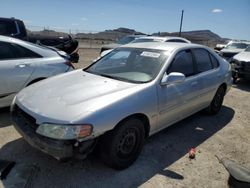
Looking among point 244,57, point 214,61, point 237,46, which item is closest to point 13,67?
point 214,61

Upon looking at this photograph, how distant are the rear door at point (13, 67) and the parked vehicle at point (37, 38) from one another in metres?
3.99

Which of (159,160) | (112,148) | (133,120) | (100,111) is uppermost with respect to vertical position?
(100,111)

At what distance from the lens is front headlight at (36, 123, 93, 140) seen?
9.18 feet

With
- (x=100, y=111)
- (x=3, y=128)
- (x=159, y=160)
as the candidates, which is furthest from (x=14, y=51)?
(x=159, y=160)

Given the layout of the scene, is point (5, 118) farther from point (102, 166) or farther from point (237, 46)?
point (237, 46)

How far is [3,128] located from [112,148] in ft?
7.57

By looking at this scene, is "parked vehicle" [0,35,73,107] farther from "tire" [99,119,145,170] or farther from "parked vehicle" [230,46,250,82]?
"parked vehicle" [230,46,250,82]

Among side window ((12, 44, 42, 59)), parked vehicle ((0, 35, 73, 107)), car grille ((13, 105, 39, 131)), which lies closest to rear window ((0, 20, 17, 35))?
parked vehicle ((0, 35, 73, 107))

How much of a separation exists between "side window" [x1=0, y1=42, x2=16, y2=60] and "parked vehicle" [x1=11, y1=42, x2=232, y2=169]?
1449 millimetres

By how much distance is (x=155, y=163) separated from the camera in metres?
3.65

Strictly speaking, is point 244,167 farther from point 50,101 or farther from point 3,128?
point 3,128

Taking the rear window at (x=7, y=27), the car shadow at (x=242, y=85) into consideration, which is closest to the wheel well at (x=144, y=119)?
the car shadow at (x=242, y=85)

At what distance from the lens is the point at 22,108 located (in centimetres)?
332

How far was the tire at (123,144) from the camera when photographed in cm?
312
